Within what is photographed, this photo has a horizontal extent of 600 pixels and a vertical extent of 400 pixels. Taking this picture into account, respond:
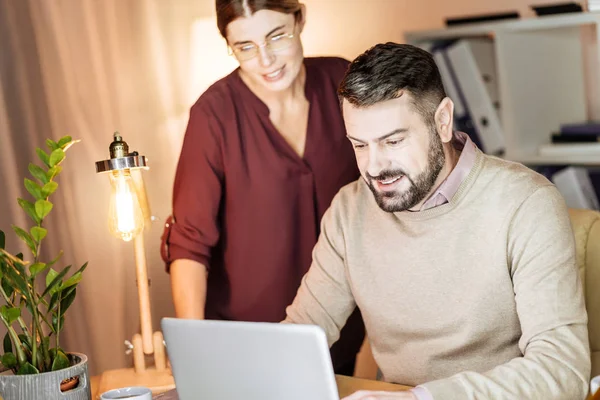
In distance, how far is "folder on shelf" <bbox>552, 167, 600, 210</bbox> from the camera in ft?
9.24

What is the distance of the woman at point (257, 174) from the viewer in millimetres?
2139

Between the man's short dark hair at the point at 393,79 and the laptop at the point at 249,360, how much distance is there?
55cm

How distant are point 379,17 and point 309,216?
1303 mm

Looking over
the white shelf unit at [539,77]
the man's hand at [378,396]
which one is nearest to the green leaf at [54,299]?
the man's hand at [378,396]

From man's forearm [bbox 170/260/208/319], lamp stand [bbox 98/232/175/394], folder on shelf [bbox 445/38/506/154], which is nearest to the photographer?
lamp stand [bbox 98/232/175/394]

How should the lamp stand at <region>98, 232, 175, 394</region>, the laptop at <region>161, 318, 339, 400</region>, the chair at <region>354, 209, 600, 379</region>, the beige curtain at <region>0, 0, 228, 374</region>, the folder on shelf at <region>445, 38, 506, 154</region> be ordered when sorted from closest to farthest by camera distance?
the laptop at <region>161, 318, 339, 400</region>, the chair at <region>354, 209, 600, 379</region>, the lamp stand at <region>98, 232, 175, 394</region>, the beige curtain at <region>0, 0, 228, 374</region>, the folder on shelf at <region>445, 38, 506, 154</region>

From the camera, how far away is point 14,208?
90.6 inches

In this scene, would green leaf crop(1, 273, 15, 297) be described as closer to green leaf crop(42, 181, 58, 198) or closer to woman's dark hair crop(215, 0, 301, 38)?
green leaf crop(42, 181, 58, 198)

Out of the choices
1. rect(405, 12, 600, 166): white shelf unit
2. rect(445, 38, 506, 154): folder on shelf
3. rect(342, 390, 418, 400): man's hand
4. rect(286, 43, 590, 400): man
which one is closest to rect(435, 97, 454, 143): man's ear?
rect(286, 43, 590, 400): man

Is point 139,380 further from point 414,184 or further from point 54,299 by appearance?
point 414,184

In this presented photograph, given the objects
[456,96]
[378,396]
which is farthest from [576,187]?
[378,396]

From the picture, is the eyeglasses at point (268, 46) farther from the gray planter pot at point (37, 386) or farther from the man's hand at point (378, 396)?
the man's hand at point (378, 396)

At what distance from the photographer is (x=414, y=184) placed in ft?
5.92

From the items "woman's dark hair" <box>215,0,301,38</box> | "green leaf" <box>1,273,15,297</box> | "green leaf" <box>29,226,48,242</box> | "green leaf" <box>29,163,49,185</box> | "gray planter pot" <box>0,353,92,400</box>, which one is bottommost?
"gray planter pot" <box>0,353,92,400</box>
